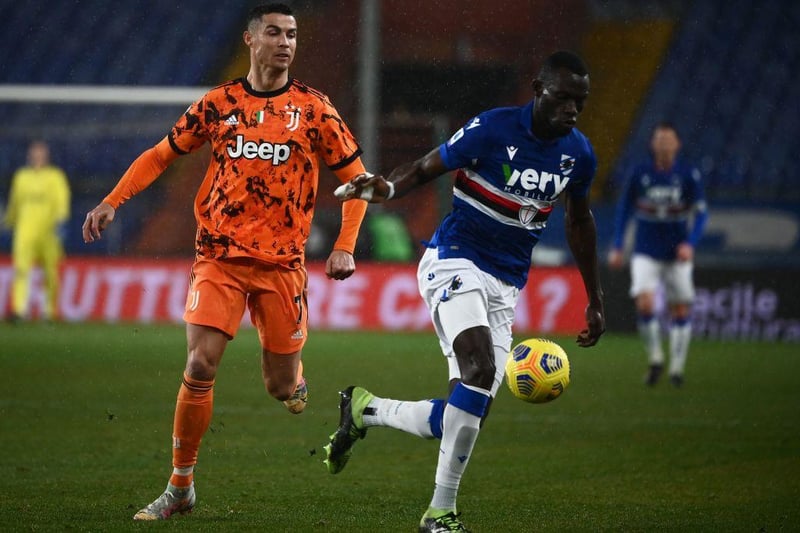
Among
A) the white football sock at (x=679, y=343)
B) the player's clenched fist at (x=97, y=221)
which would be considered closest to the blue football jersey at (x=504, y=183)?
the player's clenched fist at (x=97, y=221)

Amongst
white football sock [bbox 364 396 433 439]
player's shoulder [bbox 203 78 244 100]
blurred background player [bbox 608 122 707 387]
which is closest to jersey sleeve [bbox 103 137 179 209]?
player's shoulder [bbox 203 78 244 100]

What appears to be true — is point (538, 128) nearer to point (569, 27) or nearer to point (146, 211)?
point (146, 211)

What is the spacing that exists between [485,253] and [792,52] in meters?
19.8

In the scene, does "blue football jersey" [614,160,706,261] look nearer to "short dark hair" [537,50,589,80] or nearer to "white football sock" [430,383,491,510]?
"short dark hair" [537,50,589,80]

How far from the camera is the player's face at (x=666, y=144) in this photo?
12.8 meters

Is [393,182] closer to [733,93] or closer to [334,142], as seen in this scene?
[334,142]

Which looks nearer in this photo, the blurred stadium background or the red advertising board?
the red advertising board

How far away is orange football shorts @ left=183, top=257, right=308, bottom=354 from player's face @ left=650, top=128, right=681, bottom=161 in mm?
7232

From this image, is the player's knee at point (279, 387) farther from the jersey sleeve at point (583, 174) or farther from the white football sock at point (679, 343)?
the white football sock at point (679, 343)

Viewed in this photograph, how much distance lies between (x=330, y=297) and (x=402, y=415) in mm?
11465

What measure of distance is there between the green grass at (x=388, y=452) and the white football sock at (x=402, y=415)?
0.41 meters

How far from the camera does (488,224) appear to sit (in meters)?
6.12

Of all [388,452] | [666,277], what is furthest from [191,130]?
[666,277]

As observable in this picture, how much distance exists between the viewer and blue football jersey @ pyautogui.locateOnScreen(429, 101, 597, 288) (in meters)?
6.01
